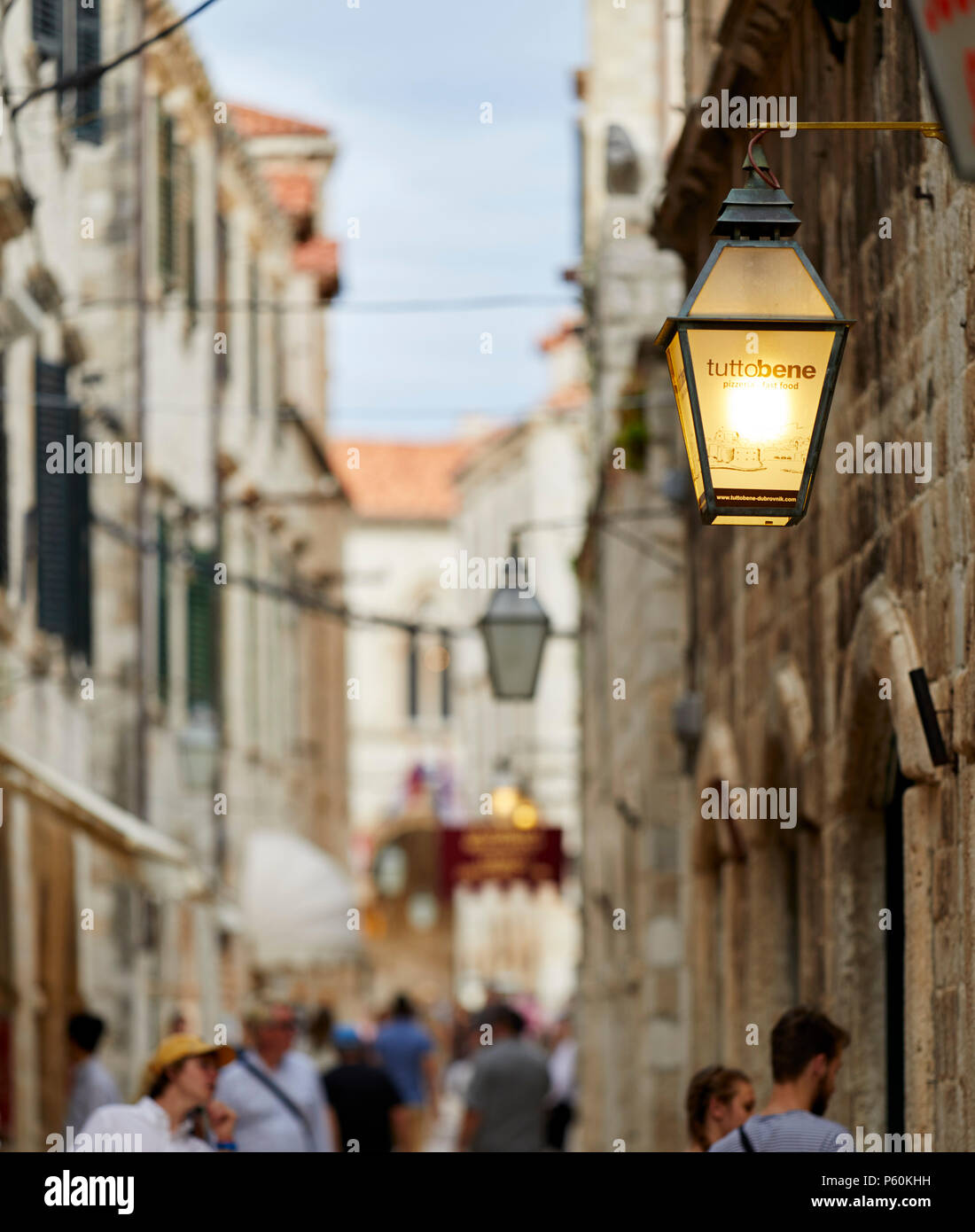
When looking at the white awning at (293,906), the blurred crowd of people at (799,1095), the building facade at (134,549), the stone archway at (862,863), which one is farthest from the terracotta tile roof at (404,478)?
the blurred crowd of people at (799,1095)

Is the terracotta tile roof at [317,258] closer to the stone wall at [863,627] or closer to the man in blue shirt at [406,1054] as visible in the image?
the man in blue shirt at [406,1054]

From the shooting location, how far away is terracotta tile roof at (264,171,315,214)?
110ft

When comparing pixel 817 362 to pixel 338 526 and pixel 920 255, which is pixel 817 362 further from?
pixel 338 526

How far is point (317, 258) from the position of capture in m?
35.1

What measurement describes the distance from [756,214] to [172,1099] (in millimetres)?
3230

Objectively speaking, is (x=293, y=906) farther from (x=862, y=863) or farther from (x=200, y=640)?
(x=862, y=863)

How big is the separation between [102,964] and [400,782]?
47.3 meters

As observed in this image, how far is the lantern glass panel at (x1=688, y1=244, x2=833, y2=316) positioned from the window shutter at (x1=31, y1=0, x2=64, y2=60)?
8437 mm

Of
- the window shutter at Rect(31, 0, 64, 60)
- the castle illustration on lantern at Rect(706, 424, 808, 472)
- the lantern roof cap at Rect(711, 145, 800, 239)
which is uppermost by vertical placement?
the window shutter at Rect(31, 0, 64, 60)

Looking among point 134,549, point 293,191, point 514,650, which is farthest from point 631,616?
point 293,191

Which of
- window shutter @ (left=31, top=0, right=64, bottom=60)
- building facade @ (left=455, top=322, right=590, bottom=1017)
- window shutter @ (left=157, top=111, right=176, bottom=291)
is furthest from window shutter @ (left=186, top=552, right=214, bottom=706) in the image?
building facade @ (left=455, top=322, right=590, bottom=1017)

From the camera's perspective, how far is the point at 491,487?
6225cm

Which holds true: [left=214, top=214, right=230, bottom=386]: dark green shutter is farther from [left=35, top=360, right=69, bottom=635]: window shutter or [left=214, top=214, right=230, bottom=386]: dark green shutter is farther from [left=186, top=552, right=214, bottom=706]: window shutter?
[left=35, top=360, right=69, bottom=635]: window shutter

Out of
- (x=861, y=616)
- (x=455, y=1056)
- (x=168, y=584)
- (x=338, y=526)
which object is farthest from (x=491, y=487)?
(x=861, y=616)
